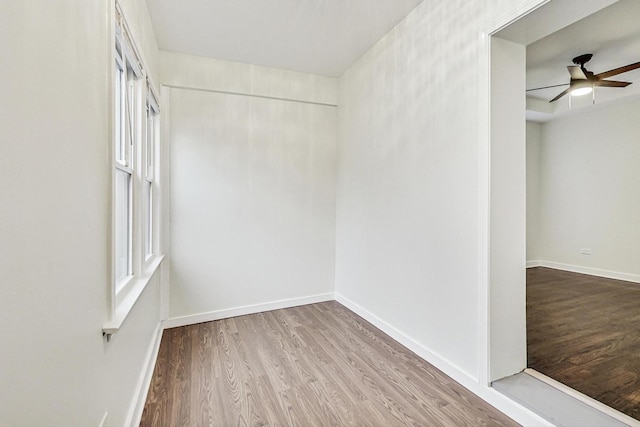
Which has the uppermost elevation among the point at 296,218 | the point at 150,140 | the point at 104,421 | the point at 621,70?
the point at 621,70

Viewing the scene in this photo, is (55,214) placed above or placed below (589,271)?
above

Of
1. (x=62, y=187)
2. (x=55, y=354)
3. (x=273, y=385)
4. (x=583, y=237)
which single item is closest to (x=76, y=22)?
(x=62, y=187)

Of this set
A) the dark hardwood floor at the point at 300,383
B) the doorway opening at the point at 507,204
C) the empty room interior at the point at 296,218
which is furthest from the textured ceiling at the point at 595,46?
the dark hardwood floor at the point at 300,383

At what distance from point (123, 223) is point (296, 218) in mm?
1999

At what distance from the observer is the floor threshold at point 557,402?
5.05 feet

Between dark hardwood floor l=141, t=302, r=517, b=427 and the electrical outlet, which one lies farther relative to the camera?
dark hardwood floor l=141, t=302, r=517, b=427

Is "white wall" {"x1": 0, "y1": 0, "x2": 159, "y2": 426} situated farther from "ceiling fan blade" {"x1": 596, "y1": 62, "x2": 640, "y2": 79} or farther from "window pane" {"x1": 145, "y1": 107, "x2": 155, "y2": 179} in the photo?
"ceiling fan blade" {"x1": 596, "y1": 62, "x2": 640, "y2": 79}

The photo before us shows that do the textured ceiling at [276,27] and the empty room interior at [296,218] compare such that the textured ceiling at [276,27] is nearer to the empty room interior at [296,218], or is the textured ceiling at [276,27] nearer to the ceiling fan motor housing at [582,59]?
the empty room interior at [296,218]

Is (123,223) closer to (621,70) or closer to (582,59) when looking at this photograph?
(582,59)

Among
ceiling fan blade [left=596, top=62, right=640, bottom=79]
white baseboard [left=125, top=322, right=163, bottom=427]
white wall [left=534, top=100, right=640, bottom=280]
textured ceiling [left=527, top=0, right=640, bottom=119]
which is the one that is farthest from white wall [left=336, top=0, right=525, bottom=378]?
white wall [left=534, top=100, right=640, bottom=280]

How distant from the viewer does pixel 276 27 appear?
2619mm

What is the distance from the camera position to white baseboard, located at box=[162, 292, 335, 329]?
307 centimetres

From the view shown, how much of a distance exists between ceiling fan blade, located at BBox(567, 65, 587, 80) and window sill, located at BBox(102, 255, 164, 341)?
4494 mm

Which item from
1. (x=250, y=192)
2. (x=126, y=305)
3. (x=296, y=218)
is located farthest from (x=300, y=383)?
(x=250, y=192)
